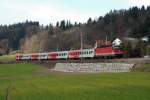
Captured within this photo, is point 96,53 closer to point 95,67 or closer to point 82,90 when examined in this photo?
point 95,67

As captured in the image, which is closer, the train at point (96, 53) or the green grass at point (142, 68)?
the green grass at point (142, 68)

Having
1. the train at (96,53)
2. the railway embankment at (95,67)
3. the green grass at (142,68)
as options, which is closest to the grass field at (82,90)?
the green grass at (142,68)

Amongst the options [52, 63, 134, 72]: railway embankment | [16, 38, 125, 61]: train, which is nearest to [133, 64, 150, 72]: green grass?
[52, 63, 134, 72]: railway embankment

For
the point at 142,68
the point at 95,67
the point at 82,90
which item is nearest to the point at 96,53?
the point at 95,67

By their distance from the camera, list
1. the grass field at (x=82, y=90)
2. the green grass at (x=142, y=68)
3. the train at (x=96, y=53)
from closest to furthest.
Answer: the grass field at (x=82, y=90), the green grass at (x=142, y=68), the train at (x=96, y=53)

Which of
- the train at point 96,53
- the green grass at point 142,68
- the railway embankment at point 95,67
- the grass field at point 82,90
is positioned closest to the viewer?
the grass field at point 82,90

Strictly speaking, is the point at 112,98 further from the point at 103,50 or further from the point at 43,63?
the point at 43,63

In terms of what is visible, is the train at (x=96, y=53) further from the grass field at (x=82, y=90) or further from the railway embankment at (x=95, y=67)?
the grass field at (x=82, y=90)

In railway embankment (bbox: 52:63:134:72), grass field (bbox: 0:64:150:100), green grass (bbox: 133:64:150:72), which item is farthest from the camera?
railway embankment (bbox: 52:63:134:72)

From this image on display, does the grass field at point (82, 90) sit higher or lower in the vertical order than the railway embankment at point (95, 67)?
lower

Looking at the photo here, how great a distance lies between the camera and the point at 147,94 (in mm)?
20625

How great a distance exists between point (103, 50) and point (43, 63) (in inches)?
944

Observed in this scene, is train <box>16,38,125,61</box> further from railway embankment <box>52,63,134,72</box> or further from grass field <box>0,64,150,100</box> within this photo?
grass field <box>0,64,150,100</box>

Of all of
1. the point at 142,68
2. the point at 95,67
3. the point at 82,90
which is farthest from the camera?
the point at 95,67
